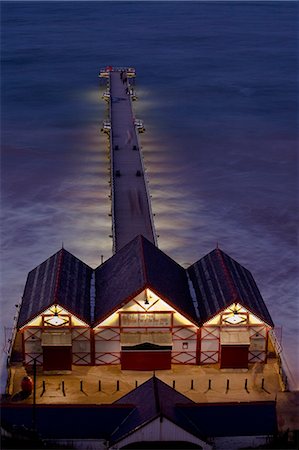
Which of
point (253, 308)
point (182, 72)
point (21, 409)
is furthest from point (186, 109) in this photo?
point (21, 409)

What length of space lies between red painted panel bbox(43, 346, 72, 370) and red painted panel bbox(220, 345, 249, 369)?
311 inches

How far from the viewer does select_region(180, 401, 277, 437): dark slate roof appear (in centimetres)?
3106

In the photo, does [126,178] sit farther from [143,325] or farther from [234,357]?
[234,357]

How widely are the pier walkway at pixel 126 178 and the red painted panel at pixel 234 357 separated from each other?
13.8 metres

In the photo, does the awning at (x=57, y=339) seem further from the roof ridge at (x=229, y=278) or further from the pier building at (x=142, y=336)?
the roof ridge at (x=229, y=278)

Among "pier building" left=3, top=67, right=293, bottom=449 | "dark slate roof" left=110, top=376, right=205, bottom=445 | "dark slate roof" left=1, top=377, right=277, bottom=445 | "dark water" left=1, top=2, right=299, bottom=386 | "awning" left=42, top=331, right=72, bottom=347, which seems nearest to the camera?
"dark slate roof" left=110, top=376, right=205, bottom=445

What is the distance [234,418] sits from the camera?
104 ft

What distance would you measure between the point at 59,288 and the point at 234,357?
9.75 metres

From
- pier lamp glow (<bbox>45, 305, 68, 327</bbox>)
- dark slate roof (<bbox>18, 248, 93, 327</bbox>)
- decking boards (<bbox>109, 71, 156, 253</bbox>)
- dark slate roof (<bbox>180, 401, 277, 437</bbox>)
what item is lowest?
dark slate roof (<bbox>180, 401, 277, 437</bbox>)

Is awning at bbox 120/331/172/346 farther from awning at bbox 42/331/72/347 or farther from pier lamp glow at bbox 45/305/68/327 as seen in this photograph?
pier lamp glow at bbox 45/305/68/327

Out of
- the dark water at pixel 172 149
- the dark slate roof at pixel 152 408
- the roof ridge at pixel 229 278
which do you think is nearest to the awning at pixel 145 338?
the roof ridge at pixel 229 278

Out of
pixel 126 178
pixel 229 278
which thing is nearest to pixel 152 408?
pixel 229 278

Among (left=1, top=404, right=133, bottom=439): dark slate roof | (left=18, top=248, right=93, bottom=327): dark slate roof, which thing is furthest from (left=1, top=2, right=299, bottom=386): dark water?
(left=1, top=404, right=133, bottom=439): dark slate roof

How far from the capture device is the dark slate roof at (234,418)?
31062 millimetres
